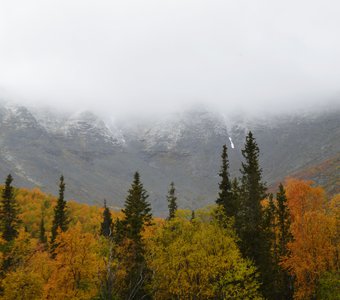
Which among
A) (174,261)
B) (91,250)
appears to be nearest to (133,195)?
(91,250)

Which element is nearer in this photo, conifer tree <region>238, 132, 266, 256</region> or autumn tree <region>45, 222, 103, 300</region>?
autumn tree <region>45, 222, 103, 300</region>

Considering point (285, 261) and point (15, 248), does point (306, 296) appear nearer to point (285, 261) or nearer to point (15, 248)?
point (285, 261)

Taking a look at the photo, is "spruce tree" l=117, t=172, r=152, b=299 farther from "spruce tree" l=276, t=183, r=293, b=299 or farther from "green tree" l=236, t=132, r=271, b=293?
"spruce tree" l=276, t=183, r=293, b=299

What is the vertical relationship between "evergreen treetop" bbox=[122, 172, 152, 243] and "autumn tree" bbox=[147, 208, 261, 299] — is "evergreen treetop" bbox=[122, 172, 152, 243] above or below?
above

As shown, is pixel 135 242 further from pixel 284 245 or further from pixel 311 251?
pixel 284 245

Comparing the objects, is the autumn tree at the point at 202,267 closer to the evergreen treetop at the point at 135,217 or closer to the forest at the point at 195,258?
the forest at the point at 195,258

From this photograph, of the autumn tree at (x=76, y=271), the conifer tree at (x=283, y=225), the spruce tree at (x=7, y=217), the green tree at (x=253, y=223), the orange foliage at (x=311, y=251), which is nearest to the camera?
the autumn tree at (x=76, y=271)

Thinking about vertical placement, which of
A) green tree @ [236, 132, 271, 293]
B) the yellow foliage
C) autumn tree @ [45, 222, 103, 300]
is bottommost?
the yellow foliage

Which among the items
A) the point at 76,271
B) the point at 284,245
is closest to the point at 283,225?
the point at 284,245

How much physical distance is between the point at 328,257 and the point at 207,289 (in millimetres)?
19206

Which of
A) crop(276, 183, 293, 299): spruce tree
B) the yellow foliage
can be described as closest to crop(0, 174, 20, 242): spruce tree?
the yellow foliage

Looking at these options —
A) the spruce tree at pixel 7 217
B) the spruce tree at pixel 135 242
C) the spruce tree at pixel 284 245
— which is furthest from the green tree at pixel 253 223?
the spruce tree at pixel 7 217

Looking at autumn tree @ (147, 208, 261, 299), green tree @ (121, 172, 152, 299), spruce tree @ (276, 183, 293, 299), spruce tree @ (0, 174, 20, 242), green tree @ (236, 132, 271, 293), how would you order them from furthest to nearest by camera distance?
spruce tree @ (0, 174, 20, 242)
spruce tree @ (276, 183, 293, 299)
green tree @ (121, 172, 152, 299)
green tree @ (236, 132, 271, 293)
autumn tree @ (147, 208, 261, 299)

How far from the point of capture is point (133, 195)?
68625mm
